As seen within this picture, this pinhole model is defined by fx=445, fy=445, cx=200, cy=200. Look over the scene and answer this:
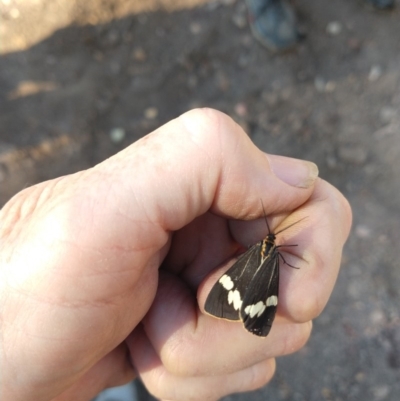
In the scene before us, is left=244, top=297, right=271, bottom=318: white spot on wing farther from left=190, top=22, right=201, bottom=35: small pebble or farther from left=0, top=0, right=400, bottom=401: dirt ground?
left=190, top=22, right=201, bottom=35: small pebble

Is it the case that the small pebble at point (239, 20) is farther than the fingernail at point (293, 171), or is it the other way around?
the small pebble at point (239, 20)

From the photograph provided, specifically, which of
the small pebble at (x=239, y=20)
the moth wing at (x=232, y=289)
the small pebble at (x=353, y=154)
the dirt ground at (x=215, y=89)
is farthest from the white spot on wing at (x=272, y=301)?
the small pebble at (x=239, y=20)

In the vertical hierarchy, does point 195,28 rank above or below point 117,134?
above

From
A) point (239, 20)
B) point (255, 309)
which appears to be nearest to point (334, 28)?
point (239, 20)

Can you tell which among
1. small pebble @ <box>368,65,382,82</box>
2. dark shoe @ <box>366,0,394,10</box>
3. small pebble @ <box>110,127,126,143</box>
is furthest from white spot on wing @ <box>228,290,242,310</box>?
dark shoe @ <box>366,0,394,10</box>

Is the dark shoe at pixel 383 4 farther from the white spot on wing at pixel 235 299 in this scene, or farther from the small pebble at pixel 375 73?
the white spot on wing at pixel 235 299

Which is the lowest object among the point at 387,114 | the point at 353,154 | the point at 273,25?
the point at 353,154

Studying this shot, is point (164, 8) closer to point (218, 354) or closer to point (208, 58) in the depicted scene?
point (208, 58)

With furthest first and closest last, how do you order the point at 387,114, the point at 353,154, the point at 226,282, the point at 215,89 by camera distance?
the point at 215,89 < the point at 387,114 < the point at 353,154 < the point at 226,282

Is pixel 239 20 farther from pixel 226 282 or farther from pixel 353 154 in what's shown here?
pixel 226 282
